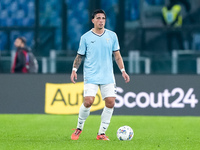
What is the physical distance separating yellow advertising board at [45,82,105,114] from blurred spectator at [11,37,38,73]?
0.97 meters

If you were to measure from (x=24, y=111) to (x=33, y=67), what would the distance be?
126cm

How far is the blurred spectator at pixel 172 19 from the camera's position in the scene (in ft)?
66.4

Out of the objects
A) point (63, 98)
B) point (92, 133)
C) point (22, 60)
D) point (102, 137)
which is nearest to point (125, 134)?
point (102, 137)

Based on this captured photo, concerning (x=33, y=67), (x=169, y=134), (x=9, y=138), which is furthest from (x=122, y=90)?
(x=9, y=138)

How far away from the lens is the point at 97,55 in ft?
35.2

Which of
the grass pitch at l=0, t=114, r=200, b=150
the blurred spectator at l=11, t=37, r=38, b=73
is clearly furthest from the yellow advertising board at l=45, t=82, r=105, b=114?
the blurred spectator at l=11, t=37, r=38, b=73

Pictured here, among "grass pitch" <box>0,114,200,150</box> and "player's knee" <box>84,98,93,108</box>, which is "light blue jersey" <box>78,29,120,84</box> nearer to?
"player's knee" <box>84,98,93,108</box>

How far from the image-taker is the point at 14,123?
1400cm

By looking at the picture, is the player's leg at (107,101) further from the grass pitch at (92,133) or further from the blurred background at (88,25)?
the blurred background at (88,25)

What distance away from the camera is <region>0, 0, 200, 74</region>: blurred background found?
65.7ft

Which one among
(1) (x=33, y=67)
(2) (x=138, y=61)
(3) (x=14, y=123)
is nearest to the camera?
(3) (x=14, y=123)

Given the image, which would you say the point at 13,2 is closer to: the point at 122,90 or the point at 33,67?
the point at 33,67

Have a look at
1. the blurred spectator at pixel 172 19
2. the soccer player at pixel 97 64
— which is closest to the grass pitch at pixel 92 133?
the soccer player at pixel 97 64

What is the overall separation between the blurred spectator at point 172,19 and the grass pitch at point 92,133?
5.12m
